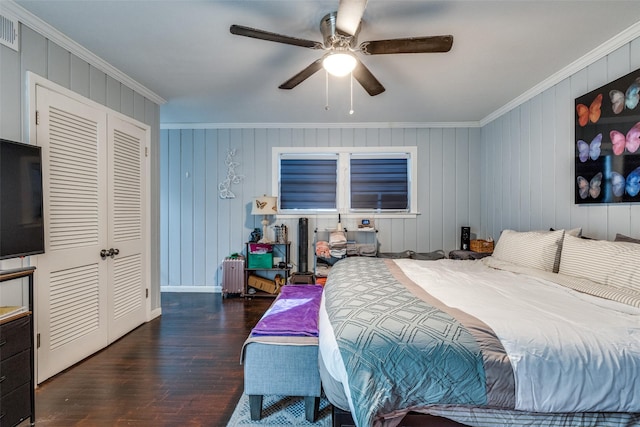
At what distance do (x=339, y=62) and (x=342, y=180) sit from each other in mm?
2560

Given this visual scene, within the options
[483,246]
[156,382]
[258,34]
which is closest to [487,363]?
[258,34]

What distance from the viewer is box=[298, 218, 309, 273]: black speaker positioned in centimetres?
420

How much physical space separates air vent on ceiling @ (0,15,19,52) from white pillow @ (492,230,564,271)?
3.98 meters

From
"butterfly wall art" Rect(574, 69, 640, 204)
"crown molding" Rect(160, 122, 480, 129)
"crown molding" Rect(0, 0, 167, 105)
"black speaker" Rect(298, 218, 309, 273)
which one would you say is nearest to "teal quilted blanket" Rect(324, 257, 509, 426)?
"butterfly wall art" Rect(574, 69, 640, 204)

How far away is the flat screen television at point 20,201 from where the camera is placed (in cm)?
162

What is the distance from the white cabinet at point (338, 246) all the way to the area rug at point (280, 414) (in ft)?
7.14

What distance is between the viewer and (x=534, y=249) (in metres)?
2.32

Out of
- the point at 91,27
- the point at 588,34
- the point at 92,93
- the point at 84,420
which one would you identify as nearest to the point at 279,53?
the point at 91,27

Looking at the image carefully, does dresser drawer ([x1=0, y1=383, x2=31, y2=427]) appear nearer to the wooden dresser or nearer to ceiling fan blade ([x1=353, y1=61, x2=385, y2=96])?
the wooden dresser

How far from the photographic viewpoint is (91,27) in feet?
6.93

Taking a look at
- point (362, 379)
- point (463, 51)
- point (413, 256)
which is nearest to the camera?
point (362, 379)

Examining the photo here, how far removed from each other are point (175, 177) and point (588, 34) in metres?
4.82

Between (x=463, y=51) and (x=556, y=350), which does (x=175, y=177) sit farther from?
(x=556, y=350)

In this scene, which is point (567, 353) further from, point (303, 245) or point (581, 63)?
point (303, 245)
